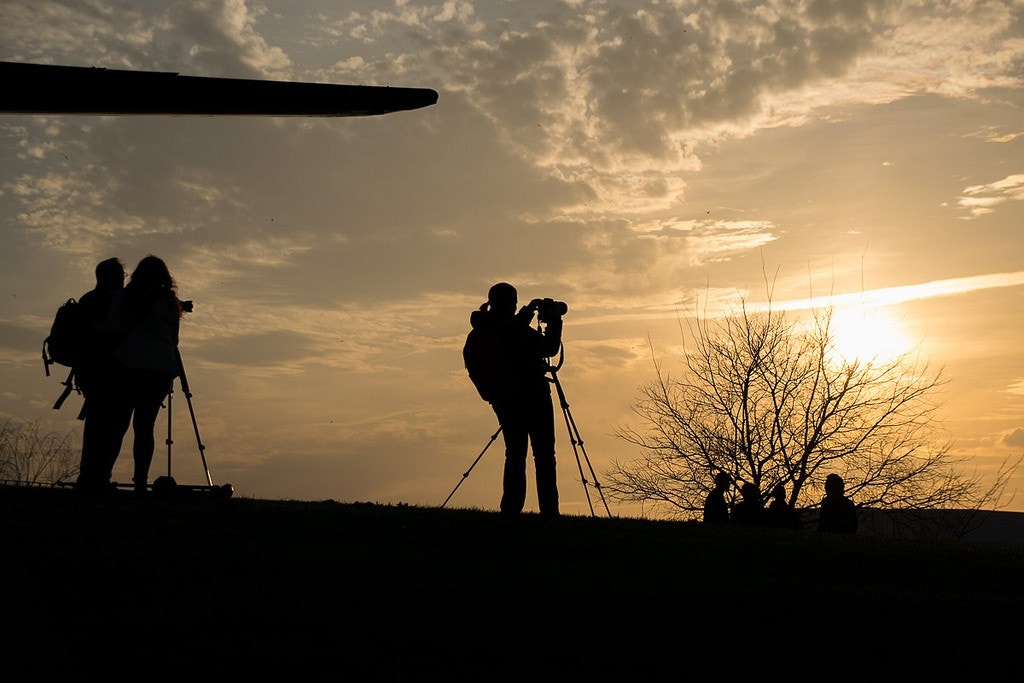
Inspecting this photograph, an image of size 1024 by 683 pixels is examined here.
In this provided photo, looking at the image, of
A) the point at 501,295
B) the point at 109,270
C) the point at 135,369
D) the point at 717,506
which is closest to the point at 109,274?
the point at 109,270

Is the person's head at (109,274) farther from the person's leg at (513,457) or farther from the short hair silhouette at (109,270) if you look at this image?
the person's leg at (513,457)

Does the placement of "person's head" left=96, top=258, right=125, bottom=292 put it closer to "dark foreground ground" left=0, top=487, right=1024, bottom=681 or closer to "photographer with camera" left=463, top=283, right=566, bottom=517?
"dark foreground ground" left=0, top=487, right=1024, bottom=681

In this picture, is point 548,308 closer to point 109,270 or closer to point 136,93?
point 109,270

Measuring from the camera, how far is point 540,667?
4.99 meters

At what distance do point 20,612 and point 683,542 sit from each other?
5.68m

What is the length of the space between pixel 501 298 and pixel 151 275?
11.7ft

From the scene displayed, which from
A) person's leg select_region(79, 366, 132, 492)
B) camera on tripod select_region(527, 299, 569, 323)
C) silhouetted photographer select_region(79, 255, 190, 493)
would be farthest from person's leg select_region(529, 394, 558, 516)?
person's leg select_region(79, 366, 132, 492)

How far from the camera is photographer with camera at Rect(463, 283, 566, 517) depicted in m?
10.7

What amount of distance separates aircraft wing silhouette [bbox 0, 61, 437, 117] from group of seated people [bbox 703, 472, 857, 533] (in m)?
12.5

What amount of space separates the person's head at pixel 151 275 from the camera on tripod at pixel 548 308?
377 cm

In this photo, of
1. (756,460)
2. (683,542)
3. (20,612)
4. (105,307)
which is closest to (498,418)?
(683,542)

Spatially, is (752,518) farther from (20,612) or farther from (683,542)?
(20,612)

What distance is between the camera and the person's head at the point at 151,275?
35.0ft

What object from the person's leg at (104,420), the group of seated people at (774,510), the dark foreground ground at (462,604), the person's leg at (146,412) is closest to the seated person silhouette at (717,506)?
the group of seated people at (774,510)
